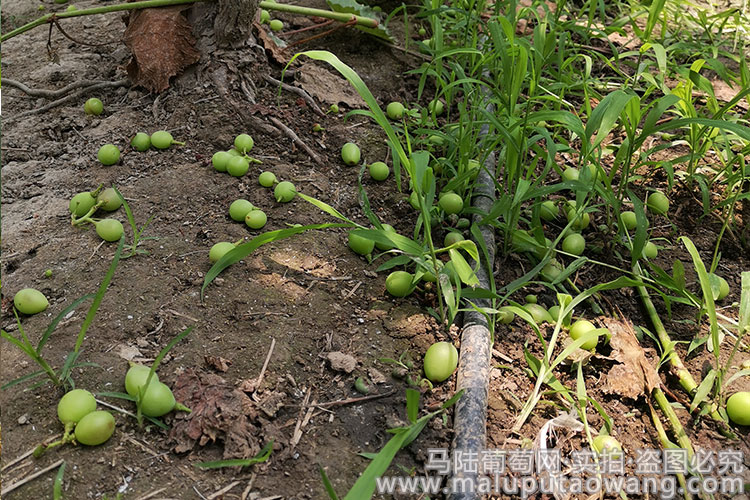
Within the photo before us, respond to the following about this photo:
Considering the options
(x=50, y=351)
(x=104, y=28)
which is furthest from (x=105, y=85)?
(x=50, y=351)

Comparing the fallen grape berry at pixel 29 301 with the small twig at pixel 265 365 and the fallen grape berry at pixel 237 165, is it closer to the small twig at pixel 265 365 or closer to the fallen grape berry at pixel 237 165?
the small twig at pixel 265 365

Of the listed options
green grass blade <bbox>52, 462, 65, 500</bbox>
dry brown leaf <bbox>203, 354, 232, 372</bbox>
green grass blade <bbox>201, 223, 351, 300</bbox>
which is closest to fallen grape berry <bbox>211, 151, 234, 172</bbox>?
green grass blade <bbox>201, 223, 351, 300</bbox>

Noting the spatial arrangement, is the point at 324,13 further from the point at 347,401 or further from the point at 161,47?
the point at 347,401

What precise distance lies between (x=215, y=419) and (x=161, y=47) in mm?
2262

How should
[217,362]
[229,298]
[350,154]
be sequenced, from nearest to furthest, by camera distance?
[217,362] → [229,298] → [350,154]

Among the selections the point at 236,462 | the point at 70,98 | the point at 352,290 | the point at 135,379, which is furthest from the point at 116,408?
the point at 70,98

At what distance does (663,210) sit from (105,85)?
3023mm

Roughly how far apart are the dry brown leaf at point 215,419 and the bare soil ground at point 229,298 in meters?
0.01

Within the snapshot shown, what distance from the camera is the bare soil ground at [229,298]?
1959 millimetres

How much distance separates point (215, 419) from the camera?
197 centimetres

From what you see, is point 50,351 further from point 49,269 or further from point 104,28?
point 104,28

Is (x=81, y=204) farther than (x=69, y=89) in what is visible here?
No

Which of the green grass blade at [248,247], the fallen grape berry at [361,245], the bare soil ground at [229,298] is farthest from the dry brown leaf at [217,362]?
the fallen grape berry at [361,245]

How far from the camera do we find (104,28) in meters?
4.27
